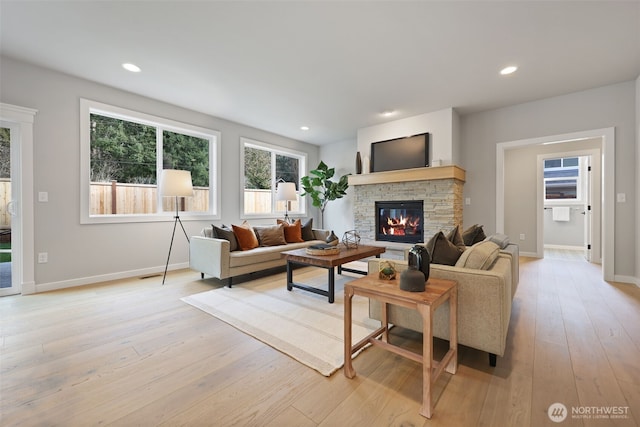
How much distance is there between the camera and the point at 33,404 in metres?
1.34

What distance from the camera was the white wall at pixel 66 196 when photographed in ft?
10.1

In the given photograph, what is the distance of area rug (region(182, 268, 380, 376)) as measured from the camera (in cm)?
182

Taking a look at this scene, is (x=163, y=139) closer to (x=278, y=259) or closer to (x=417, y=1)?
(x=278, y=259)

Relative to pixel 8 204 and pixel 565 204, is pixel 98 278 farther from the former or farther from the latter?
pixel 565 204

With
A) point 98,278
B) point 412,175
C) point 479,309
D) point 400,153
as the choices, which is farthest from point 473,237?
point 98,278

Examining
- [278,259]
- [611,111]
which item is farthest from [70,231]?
[611,111]

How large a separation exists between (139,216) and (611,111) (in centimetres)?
673

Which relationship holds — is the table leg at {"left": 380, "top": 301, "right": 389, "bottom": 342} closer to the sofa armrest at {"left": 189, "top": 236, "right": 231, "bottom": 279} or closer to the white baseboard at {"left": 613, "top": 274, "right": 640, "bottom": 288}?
the sofa armrest at {"left": 189, "top": 236, "right": 231, "bottom": 279}

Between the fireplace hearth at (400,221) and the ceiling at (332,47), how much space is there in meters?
1.81

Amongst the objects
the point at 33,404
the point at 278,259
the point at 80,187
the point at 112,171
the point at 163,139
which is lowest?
the point at 33,404

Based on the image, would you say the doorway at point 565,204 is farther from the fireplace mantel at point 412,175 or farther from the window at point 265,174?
the window at point 265,174

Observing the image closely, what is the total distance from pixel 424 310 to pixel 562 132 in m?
4.40

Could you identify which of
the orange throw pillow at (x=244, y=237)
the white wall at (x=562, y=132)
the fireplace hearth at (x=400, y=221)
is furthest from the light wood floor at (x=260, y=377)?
the fireplace hearth at (x=400, y=221)

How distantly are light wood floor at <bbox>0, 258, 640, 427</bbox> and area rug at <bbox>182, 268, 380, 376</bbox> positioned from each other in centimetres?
10
